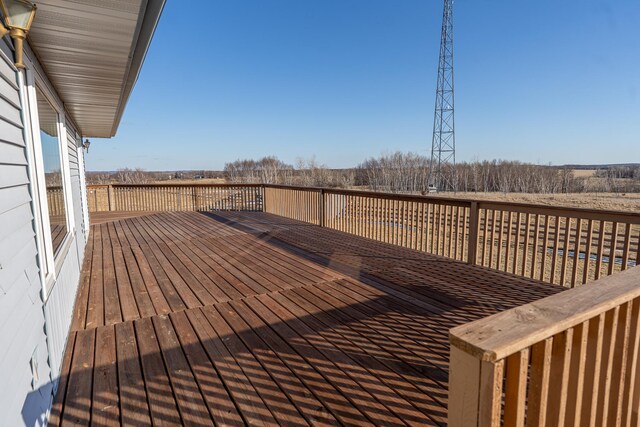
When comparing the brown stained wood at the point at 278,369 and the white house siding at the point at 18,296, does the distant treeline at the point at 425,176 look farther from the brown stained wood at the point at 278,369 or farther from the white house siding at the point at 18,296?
the white house siding at the point at 18,296

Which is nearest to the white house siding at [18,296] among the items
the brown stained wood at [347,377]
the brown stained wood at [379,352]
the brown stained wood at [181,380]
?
the brown stained wood at [181,380]

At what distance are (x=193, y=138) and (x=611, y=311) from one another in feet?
98.2

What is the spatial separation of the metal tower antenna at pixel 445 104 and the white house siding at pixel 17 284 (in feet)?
58.3

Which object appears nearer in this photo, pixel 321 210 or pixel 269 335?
pixel 269 335

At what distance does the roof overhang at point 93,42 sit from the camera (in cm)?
168

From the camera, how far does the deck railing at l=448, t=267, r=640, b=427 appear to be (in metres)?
0.71

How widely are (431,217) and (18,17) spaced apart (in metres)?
5.52

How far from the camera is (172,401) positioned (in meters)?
1.69

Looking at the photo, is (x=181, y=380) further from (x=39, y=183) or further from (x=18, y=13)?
(x=18, y=13)

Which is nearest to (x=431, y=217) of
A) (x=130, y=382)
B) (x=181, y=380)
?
(x=181, y=380)

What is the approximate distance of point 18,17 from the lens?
143cm

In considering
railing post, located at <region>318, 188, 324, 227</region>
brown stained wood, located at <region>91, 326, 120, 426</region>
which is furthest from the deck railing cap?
railing post, located at <region>318, 188, 324, 227</region>

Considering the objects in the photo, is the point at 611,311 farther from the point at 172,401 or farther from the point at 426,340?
the point at 172,401

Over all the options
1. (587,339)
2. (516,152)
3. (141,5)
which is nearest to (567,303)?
(587,339)
